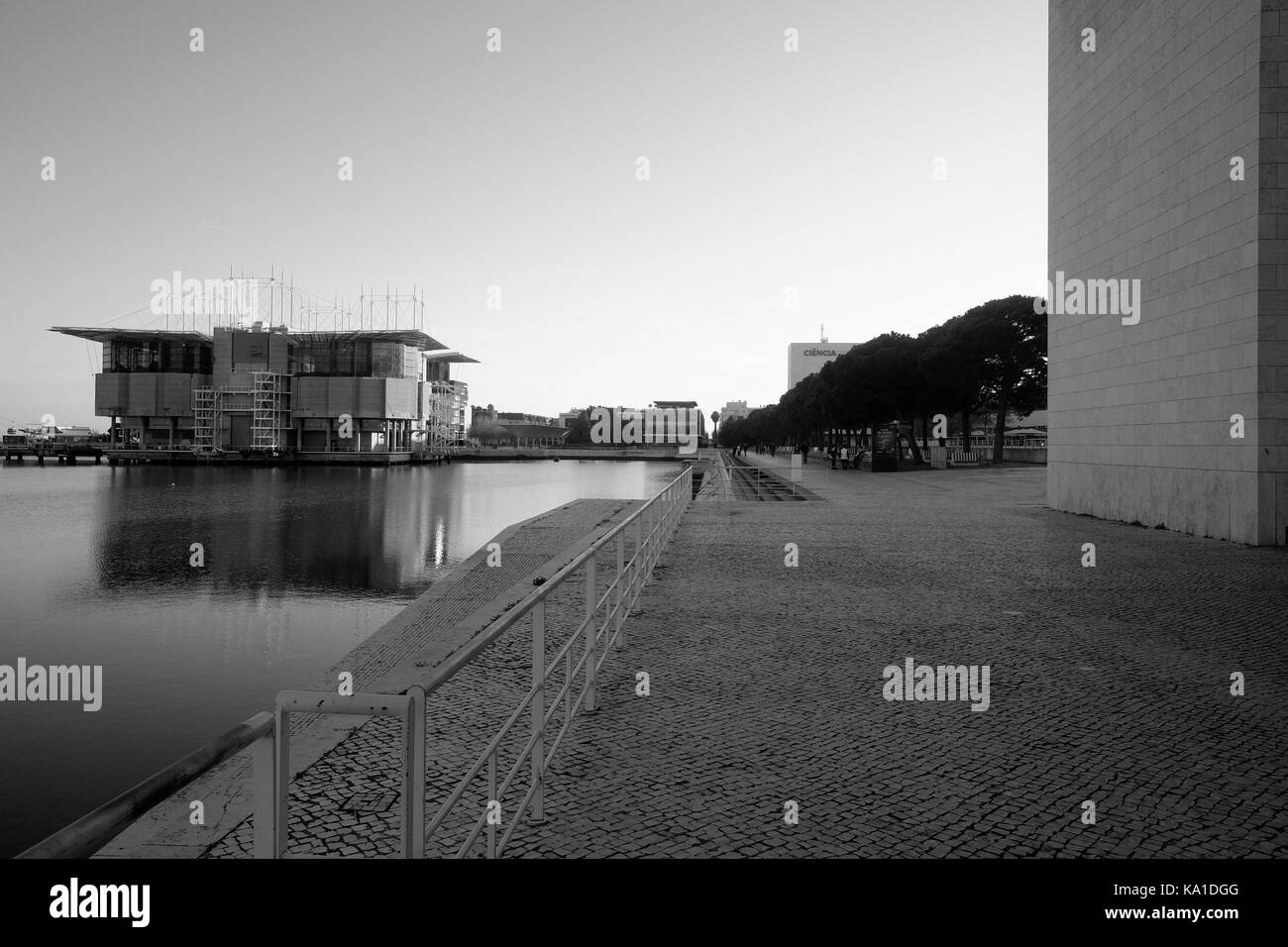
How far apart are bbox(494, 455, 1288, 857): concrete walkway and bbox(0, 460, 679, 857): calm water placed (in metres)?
4.11

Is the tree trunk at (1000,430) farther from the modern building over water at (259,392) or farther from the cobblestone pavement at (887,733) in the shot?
the modern building over water at (259,392)

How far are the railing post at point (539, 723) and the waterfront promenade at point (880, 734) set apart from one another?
74 mm

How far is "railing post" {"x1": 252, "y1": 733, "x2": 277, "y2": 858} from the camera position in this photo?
2.11m

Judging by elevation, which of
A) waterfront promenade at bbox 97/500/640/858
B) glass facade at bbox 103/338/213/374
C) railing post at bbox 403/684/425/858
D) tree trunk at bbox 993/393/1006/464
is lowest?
waterfront promenade at bbox 97/500/640/858

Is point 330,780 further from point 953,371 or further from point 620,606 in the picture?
point 953,371

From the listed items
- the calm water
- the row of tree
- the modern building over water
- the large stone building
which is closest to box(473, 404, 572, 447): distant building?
the modern building over water

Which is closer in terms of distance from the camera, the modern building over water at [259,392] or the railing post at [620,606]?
the railing post at [620,606]

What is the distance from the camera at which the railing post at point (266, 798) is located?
6.91ft

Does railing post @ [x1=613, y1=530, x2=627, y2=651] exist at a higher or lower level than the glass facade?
lower

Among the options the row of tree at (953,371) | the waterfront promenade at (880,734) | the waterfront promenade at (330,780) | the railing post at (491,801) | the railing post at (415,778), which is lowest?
the waterfront promenade at (330,780)

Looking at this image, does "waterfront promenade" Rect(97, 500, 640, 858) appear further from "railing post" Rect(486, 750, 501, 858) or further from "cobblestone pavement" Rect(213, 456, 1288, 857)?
"railing post" Rect(486, 750, 501, 858)

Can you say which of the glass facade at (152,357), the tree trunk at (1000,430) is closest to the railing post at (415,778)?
the tree trunk at (1000,430)
